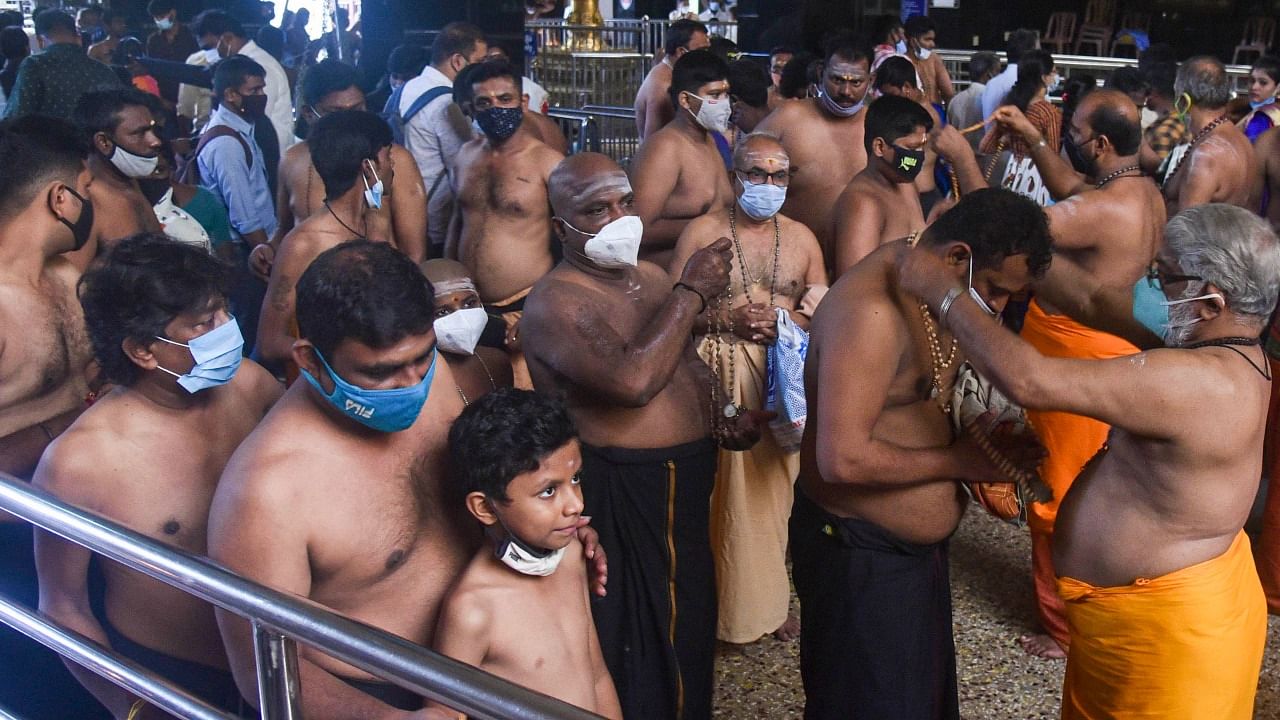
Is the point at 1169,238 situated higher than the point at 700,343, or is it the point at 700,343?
the point at 1169,238

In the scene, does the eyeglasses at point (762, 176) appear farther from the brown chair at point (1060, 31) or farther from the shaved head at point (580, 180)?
the brown chair at point (1060, 31)

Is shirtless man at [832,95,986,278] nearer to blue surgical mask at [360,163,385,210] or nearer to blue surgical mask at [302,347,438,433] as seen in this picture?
blue surgical mask at [360,163,385,210]

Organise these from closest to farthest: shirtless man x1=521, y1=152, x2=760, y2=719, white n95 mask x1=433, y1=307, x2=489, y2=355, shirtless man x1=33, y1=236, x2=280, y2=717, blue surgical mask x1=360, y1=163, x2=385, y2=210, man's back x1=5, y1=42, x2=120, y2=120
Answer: shirtless man x1=33, y1=236, x2=280, y2=717
shirtless man x1=521, y1=152, x2=760, y2=719
white n95 mask x1=433, y1=307, x2=489, y2=355
blue surgical mask x1=360, y1=163, x2=385, y2=210
man's back x1=5, y1=42, x2=120, y2=120

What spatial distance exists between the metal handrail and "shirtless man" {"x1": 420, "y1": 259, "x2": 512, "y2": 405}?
1352 millimetres

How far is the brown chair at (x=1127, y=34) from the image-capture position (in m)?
16.5

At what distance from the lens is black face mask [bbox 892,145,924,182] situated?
12.6ft

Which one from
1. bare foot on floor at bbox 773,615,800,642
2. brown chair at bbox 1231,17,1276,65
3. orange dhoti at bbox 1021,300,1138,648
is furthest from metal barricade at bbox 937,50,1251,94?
bare foot on floor at bbox 773,615,800,642

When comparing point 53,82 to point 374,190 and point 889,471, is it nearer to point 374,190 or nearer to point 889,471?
point 374,190

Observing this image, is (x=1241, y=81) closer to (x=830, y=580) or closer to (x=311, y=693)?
(x=830, y=580)

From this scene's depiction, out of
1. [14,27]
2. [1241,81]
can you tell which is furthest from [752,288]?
[1241,81]

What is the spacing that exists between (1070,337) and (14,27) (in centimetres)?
777

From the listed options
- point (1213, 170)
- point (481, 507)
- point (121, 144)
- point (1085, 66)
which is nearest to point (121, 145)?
point (121, 144)

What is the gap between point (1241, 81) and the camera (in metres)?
11.5

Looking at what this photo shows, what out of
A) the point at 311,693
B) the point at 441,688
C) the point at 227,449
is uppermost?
the point at 441,688
